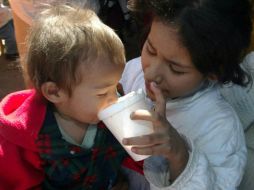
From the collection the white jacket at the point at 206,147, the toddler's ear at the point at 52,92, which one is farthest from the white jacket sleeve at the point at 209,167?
the toddler's ear at the point at 52,92

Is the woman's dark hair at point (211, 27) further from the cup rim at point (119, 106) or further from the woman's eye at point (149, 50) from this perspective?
the cup rim at point (119, 106)

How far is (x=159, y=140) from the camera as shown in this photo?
1159 millimetres

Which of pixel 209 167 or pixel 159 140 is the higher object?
pixel 159 140

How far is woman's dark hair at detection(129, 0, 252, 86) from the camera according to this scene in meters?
1.36

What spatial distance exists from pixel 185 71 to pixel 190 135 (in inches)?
8.8

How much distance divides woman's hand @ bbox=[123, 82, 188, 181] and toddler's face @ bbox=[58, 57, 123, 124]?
0.13 m

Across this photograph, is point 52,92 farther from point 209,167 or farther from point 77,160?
point 209,167

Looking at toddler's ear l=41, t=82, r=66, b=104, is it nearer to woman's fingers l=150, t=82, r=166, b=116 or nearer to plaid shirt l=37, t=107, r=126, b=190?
plaid shirt l=37, t=107, r=126, b=190

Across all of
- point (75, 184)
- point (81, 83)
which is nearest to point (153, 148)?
point (81, 83)

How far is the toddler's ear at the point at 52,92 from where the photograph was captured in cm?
132

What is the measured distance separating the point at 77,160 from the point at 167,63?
433 mm

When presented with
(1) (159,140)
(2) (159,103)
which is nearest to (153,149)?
(1) (159,140)

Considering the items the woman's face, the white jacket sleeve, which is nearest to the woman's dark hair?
the woman's face

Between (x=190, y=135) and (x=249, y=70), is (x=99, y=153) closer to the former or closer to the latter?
(x=190, y=135)
